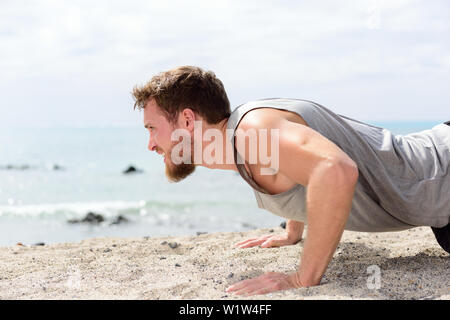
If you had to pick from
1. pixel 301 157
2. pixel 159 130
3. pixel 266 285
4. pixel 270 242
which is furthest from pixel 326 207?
pixel 270 242

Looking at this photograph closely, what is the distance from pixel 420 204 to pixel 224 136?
1.27 m

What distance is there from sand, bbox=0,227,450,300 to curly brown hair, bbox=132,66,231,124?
1.02 metres

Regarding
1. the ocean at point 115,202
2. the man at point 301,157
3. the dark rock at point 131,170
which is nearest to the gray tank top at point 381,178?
the man at point 301,157

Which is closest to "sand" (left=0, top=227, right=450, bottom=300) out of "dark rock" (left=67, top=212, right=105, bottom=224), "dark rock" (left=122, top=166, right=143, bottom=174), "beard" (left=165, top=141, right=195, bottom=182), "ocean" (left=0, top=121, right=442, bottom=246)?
"beard" (left=165, top=141, right=195, bottom=182)

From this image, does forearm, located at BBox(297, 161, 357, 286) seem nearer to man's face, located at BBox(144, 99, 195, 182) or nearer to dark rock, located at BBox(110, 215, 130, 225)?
man's face, located at BBox(144, 99, 195, 182)

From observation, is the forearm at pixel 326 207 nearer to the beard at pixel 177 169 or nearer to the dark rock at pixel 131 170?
the beard at pixel 177 169

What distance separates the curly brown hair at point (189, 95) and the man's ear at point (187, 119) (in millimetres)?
27

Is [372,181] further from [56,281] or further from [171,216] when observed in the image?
[171,216]

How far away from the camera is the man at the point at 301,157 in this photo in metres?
2.17

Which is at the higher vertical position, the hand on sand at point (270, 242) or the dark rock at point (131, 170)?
the hand on sand at point (270, 242)

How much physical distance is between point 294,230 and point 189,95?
1.57 m

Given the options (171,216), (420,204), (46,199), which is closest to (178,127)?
(420,204)

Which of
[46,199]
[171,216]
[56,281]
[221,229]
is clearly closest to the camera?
[56,281]
